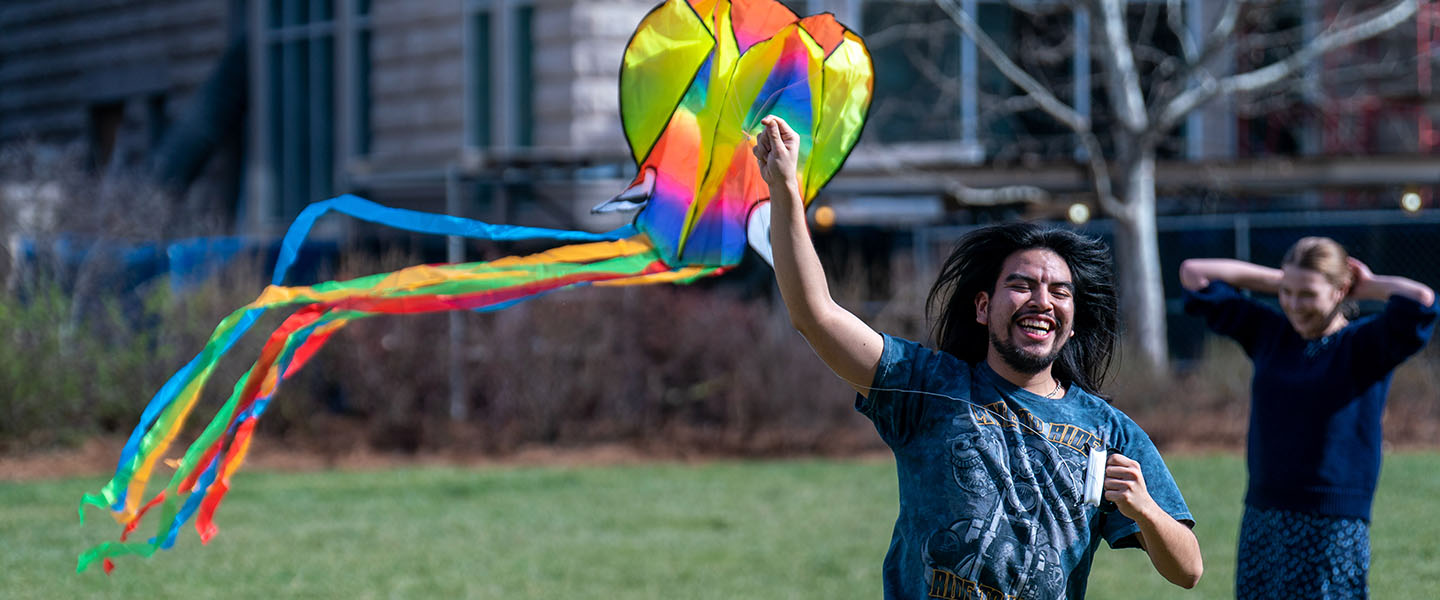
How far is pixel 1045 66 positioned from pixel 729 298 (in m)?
5.84

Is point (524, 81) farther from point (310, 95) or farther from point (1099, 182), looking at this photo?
point (1099, 182)

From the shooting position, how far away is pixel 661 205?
361 cm

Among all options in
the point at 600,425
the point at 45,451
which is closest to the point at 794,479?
the point at 600,425

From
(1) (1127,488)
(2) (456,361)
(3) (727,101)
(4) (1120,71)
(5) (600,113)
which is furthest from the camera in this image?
(5) (600,113)

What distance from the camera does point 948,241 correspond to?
1384 cm

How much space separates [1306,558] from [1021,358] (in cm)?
197

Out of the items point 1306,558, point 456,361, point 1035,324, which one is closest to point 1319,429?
point 1306,558

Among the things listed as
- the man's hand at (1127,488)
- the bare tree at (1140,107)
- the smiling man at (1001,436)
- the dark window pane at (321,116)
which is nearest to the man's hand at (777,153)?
the smiling man at (1001,436)

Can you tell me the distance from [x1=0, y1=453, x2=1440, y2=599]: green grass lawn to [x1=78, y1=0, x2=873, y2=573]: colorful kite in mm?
3225

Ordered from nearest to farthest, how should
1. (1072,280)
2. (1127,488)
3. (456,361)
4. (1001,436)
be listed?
(1127,488)
(1001,436)
(1072,280)
(456,361)

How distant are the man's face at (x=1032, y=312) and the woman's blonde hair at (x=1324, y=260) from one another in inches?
75.7

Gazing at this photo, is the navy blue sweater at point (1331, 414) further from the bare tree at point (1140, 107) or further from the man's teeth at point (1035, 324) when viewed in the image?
the bare tree at point (1140, 107)

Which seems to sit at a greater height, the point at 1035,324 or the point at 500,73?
the point at 500,73

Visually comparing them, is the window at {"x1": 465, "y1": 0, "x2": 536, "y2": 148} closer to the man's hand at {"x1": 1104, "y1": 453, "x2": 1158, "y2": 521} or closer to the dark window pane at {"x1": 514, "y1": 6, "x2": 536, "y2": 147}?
the dark window pane at {"x1": 514, "y1": 6, "x2": 536, "y2": 147}
